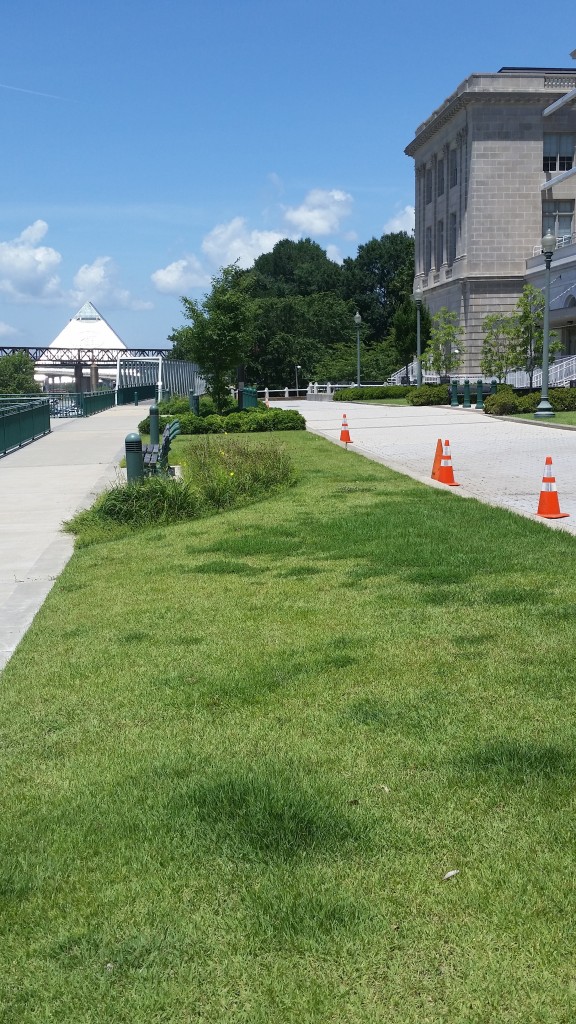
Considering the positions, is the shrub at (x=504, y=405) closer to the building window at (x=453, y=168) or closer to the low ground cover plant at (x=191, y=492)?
the low ground cover plant at (x=191, y=492)

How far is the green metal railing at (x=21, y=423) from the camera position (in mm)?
24094

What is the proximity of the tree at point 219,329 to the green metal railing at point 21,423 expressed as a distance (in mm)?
6887

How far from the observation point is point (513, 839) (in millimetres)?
3740

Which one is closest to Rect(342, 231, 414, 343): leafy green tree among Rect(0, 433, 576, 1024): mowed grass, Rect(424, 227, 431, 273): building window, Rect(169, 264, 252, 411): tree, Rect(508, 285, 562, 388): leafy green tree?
Rect(424, 227, 431, 273): building window

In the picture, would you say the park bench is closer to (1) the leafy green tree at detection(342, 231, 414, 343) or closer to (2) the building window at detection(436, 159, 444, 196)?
(2) the building window at detection(436, 159, 444, 196)

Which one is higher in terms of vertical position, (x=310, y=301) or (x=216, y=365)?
(x=310, y=301)

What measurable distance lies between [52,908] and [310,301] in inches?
4069

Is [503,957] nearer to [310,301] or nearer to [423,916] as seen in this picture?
[423,916]

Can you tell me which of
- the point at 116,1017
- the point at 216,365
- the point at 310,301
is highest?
the point at 310,301

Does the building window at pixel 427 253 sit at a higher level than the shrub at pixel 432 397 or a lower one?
higher

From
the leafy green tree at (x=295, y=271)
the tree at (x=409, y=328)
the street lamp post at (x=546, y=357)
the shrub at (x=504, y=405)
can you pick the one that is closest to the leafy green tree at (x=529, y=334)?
the shrub at (x=504, y=405)

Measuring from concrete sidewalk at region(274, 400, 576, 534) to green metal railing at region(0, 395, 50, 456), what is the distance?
816 cm

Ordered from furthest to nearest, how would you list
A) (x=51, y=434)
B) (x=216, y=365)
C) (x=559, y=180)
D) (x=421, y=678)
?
(x=559, y=180), (x=216, y=365), (x=51, y=434), (x=421, y=678)

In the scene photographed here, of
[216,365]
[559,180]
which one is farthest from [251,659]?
[559,180]
